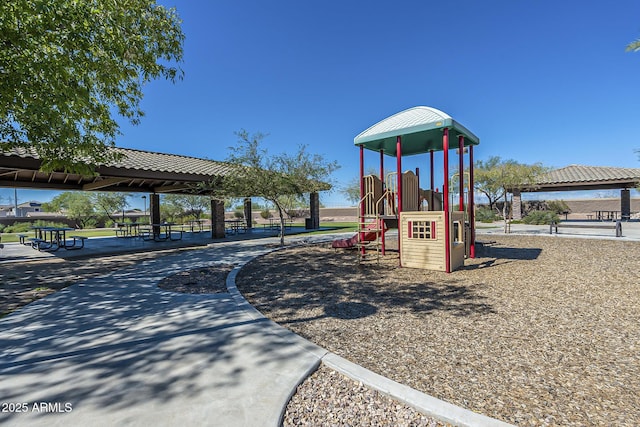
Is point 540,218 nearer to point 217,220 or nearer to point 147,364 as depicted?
point 217,220

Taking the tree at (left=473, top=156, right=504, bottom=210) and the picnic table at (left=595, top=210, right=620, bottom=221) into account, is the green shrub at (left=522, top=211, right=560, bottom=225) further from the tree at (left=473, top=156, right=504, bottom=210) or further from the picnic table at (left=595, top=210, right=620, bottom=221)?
the picnic table at (left=595, top=210, right=620, bottom=221)

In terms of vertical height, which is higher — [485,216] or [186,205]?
[186,205]

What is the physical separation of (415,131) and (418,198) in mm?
2560

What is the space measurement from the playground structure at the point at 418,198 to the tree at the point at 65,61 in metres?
6.22

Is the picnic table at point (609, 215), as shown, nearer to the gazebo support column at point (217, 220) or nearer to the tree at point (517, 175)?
the tree at point (517, 175)

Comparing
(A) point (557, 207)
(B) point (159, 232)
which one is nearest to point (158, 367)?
(B) point (159, 232)

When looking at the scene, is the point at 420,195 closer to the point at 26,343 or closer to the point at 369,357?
the point at 369,357

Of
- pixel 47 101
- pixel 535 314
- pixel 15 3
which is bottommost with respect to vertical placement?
pixel 535 314

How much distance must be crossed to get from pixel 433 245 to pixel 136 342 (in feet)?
21.0

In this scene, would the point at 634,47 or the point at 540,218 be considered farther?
the point at 540,218

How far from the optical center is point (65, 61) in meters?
4.69

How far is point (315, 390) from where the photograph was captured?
2.53 m

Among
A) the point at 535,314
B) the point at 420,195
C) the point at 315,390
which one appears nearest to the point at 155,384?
the point at 315,390

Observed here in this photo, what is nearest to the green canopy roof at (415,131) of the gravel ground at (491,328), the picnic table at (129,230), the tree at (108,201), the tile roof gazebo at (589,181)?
the gravel ground at (491,328)
